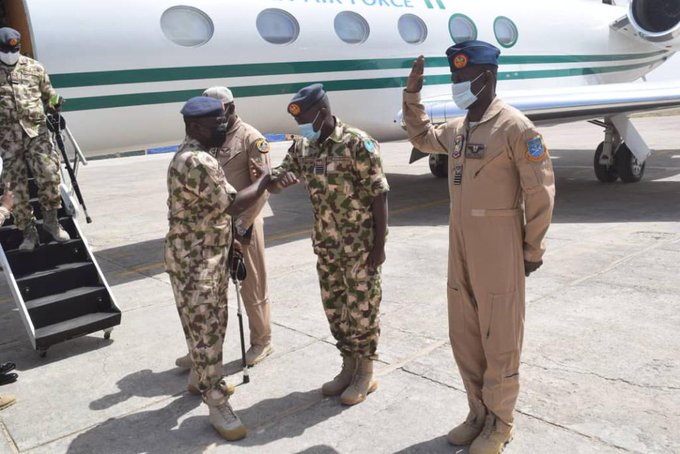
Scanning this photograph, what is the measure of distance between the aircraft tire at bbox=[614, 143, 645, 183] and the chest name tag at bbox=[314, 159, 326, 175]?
991 centimetres

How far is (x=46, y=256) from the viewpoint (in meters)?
5.87

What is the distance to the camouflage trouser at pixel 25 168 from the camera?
5.85 m

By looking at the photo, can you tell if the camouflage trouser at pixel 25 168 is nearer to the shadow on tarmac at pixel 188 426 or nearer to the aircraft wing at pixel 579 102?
the shadow on tarmac at pixel 188 426

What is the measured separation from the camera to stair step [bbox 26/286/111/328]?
5.29 meters

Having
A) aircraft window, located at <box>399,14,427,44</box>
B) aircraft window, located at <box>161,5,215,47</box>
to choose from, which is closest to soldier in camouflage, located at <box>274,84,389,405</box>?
aircraft window, located at <box>161,5,215,47</box>

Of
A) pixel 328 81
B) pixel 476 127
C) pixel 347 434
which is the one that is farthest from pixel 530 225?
pixel 328 81

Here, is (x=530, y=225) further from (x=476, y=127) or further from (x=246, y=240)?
(x=246, y=240)

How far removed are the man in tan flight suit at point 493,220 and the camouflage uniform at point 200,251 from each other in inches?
53.4

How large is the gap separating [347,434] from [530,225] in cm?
163

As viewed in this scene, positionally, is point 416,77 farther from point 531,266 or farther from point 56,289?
point 56,289

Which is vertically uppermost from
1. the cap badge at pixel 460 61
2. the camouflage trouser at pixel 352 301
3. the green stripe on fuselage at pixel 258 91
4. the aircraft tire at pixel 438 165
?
the cap badge at pixel 460 61

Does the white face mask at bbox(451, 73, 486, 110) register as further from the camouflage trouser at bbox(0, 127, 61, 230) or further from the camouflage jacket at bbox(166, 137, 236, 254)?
the camouflage trouser at bbox(0, 127, 61, 230)

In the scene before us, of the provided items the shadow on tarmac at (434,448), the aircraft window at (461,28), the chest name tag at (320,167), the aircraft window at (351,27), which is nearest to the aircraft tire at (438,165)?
the aircraft window at (461,28)

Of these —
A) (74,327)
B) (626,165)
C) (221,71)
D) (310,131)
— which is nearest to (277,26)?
(221,71)
